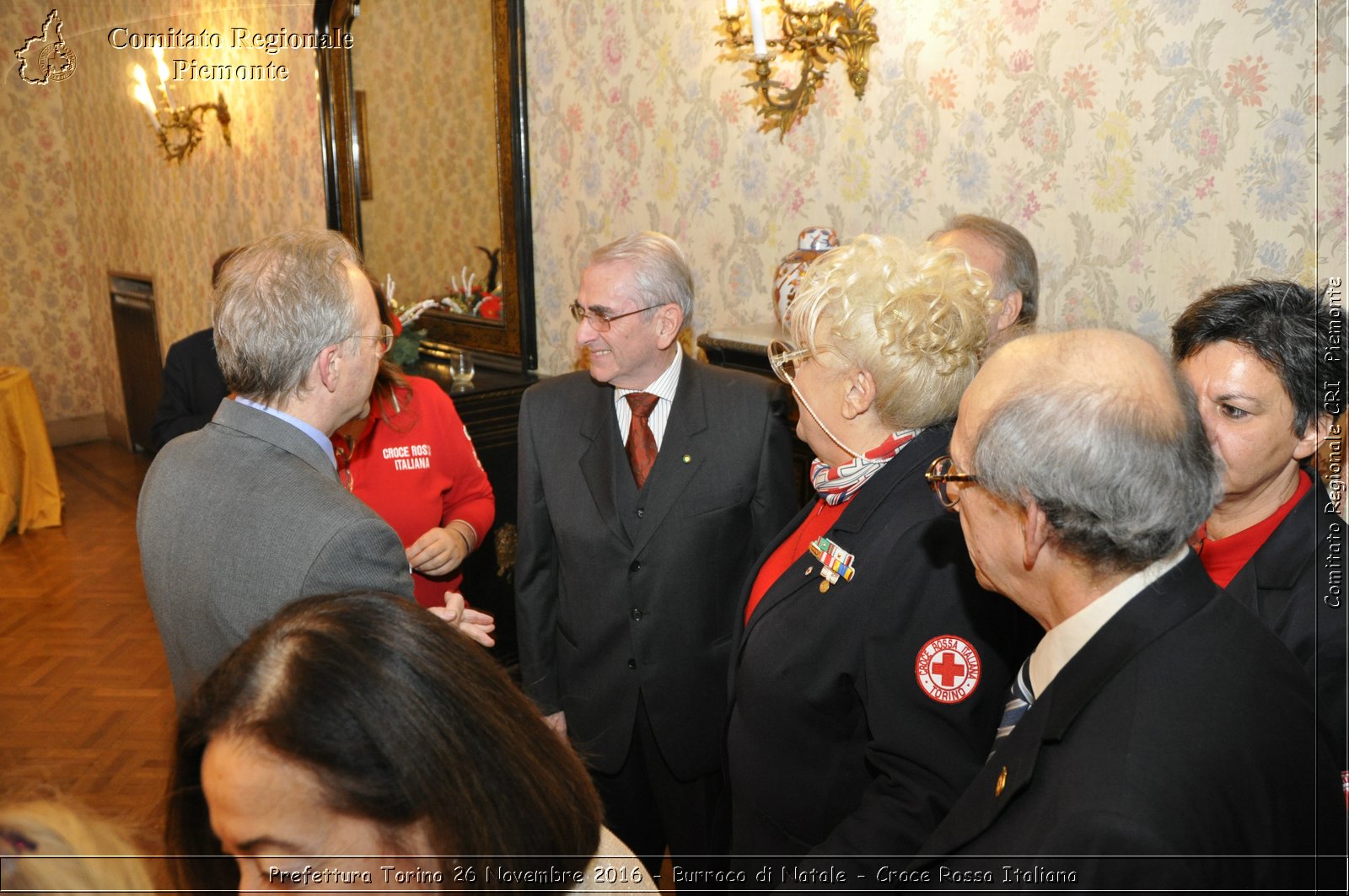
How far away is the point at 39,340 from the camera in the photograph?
7715mm

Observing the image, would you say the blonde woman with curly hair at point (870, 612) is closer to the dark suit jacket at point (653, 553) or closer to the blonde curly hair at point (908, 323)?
the blonde curly hair at point (908, 323)

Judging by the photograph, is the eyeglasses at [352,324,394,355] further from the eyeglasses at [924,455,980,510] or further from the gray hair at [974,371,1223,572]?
the gray hair at [974,371,1223,572]

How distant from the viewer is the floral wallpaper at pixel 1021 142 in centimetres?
224

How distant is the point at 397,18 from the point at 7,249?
4.31 m

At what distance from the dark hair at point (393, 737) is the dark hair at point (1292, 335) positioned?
1388 millimetres

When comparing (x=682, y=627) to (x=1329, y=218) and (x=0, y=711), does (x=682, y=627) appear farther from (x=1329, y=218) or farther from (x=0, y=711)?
(x=0, y=711)

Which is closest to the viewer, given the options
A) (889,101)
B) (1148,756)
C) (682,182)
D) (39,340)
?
(1148,756)

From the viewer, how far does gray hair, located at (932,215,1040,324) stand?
2463 mm

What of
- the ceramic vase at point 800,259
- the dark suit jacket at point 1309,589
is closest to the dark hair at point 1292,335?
the dark suit jacket at point 1309,589

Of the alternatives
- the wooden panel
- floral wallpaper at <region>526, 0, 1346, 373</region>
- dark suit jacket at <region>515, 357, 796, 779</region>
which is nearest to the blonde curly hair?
dark suit jacket at <region>515, 357, 796, 779</region>

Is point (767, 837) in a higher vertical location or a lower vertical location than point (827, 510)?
lower

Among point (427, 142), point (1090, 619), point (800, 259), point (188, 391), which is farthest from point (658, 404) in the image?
point (427, 142)

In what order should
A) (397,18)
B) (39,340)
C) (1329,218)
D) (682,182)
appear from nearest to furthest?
1. (1329,218)
2. (682,182)
3. (397,18)
4. (39,340)

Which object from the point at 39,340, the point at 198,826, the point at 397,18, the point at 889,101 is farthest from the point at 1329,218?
the point at 39,340
